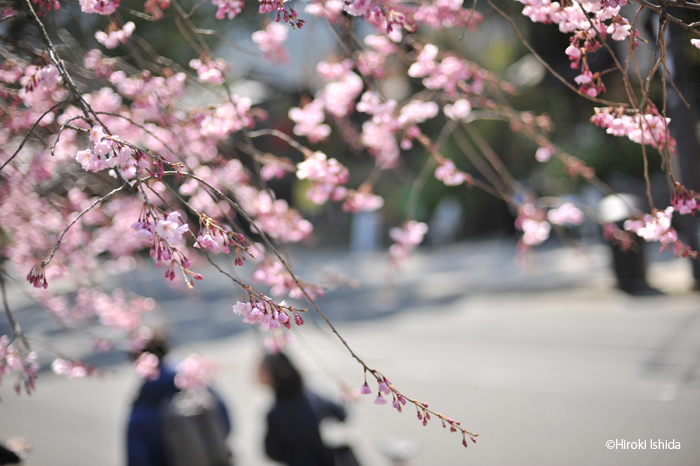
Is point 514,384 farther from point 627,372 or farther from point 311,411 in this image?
point 311,411

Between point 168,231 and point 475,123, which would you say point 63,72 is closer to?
point 168,231

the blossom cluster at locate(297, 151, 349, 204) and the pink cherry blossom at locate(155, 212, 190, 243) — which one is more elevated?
the blossom cluster at locate(297, 151, 349, 204)

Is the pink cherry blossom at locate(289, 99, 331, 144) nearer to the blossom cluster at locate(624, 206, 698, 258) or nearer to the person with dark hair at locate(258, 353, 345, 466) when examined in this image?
the person with dark hair at locate(258, 353, 345, 466)

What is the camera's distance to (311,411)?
277cm

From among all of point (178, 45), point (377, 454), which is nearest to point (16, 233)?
point (377, 454)

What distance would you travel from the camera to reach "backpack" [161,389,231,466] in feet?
8.45

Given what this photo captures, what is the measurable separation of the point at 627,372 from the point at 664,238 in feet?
13.9

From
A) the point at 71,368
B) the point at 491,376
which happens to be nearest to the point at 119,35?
the point at 71,368

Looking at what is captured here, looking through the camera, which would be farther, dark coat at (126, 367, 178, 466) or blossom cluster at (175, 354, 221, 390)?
blossom cluster at (175, 354, 221, 390)

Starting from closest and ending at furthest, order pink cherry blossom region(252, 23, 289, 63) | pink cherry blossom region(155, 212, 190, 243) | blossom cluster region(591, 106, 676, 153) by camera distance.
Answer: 1. pink cherry blossom region(155, 212, 190, 243)
2. blossom cluster region(591, 106, 676, 153)
3. pink cherry blossom region(252, 23, 289, 63)

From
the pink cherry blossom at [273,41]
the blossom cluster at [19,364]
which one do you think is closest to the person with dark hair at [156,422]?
the blossom cluster at [19,364]

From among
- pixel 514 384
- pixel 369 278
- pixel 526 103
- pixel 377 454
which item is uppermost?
pixel 526 103

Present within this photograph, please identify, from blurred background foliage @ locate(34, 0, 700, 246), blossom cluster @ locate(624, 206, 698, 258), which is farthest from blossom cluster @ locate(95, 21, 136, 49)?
blurred background foliage @ locate(34, 0, 700, 246)

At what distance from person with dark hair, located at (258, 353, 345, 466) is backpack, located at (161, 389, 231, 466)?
29cm
